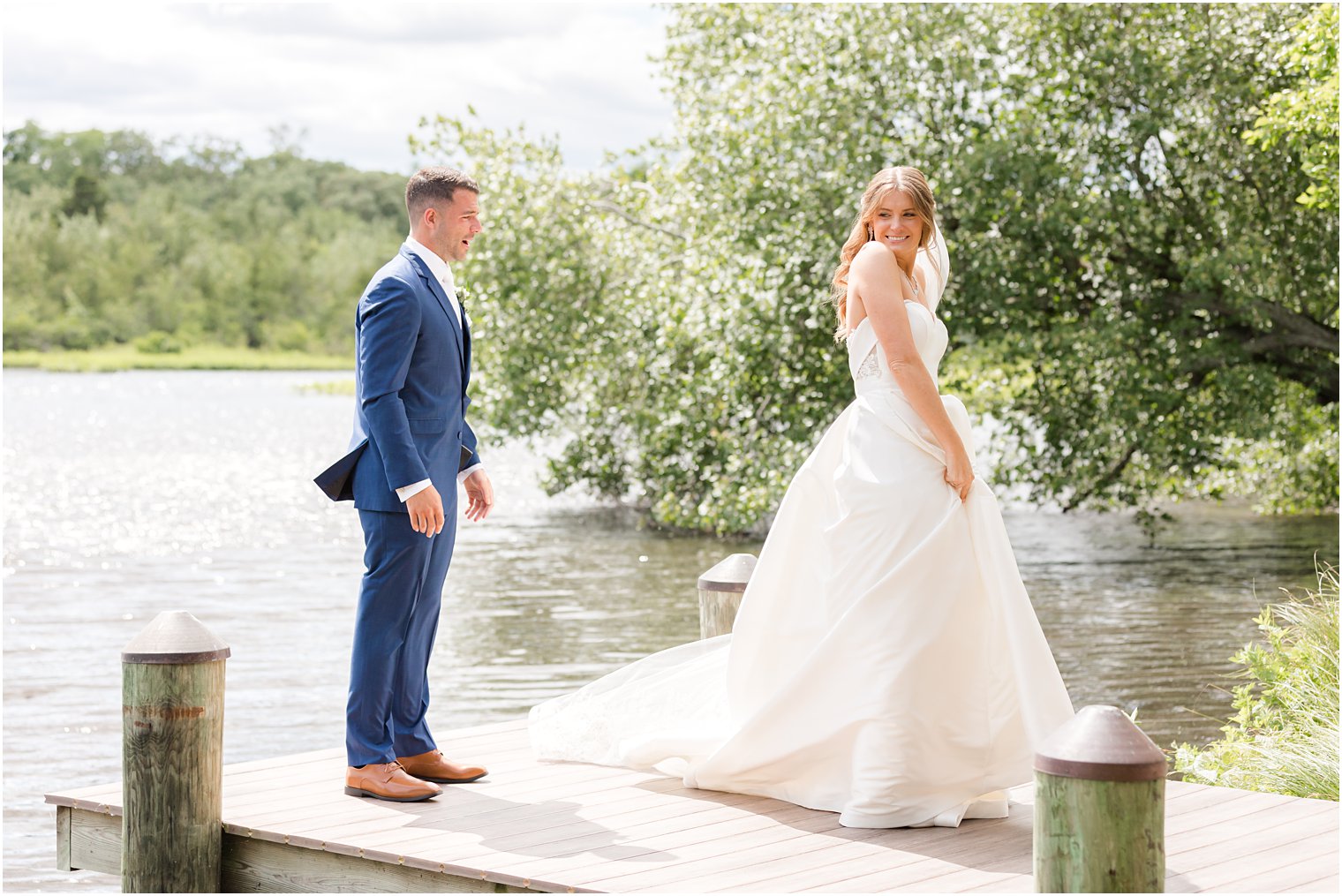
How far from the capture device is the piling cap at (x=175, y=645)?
479 centimetres

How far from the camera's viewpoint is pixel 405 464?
191 inches

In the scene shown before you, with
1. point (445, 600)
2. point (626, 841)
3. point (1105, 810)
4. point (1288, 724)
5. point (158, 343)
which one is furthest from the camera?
point (158, 343)

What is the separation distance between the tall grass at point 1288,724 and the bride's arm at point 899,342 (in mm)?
2314

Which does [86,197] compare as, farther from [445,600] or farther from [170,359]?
[445,600]

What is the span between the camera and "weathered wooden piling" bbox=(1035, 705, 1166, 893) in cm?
336

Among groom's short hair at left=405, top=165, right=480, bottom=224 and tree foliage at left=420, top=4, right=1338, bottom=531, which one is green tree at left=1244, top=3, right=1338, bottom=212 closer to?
tree foliage at left=420, top=4, right=1338, bottom=531

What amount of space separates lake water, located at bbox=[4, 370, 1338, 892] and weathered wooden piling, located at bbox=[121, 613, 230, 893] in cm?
132

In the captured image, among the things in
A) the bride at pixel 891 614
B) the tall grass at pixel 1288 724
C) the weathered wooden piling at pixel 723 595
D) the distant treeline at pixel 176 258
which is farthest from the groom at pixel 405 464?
the distant treeline at pixel 176 258

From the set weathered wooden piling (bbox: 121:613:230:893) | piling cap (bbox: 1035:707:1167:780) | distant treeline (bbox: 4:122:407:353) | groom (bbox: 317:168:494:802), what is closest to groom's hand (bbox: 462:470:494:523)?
groom (bbox: 317:168:494:802)

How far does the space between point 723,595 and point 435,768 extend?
5.37 feet

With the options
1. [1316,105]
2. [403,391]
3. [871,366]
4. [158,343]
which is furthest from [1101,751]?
[158,343]

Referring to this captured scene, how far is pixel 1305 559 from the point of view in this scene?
1694 cm

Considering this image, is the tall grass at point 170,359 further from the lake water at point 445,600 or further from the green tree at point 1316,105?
the green tree at point 1316,105

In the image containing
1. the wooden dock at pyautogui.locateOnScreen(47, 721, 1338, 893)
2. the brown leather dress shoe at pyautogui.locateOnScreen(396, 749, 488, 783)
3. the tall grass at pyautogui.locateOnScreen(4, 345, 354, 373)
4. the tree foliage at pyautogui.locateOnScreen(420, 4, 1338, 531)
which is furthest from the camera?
the tall grass at pyautogui.locateOnScreen(4, 345, 354, 373)
